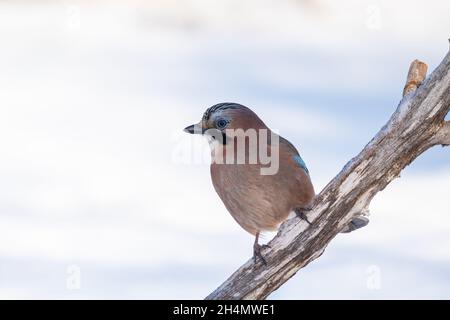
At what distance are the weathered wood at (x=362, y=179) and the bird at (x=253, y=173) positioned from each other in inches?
8.7


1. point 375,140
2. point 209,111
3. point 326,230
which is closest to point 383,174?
point 375,140

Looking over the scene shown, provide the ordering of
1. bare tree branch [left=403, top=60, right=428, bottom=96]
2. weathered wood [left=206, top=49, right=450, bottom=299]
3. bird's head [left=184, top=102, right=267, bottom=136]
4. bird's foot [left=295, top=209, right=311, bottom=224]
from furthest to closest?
bird's head [left=184, top=102, right=267, bottom=136]
bird's foot [left=295, top=209, right=311, bottom=224]
bare tree branch [left=403, top=60, right=428, bottom=96]
weathered wood [left=206, top=49, right=450, bottom=299]

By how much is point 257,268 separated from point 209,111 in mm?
2197

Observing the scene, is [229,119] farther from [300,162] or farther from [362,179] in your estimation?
[362,179]

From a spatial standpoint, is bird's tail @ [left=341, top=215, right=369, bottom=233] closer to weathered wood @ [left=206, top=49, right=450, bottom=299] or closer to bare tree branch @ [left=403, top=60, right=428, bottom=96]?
A: weathered wood @ [left=206, top=49, right=450, bottom=299]

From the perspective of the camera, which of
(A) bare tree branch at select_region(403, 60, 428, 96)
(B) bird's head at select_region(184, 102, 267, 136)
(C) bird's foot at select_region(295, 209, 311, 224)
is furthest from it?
(B) bird's head at select_region(184, 102, 267, 136)

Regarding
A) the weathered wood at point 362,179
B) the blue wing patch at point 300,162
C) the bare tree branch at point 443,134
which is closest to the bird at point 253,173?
the blue wing patch at point 300,162

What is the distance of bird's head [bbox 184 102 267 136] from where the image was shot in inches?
320

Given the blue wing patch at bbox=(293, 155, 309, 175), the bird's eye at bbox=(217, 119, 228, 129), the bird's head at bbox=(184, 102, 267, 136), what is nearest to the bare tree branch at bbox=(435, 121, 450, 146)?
the blue wing patch at bbox=(293, 155, 309, 175)

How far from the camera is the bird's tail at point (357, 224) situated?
781 centimetres

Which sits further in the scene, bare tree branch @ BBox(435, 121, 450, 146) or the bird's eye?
the bird's eye

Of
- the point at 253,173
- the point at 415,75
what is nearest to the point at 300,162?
the point at 253,173

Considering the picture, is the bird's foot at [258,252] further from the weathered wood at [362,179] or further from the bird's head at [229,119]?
the bird's head at [229,119]
